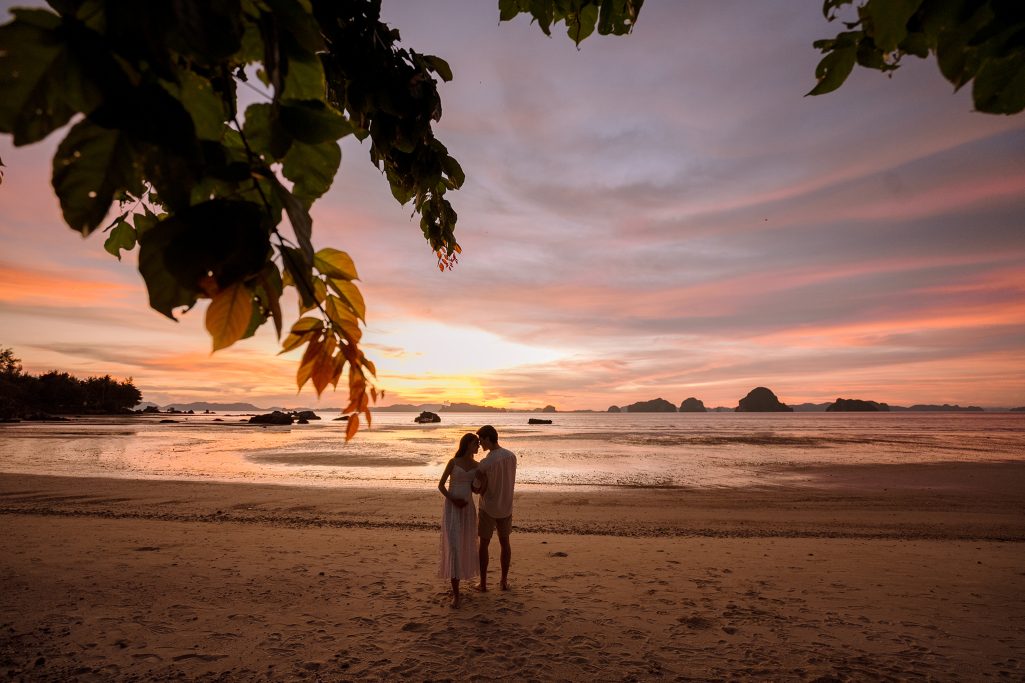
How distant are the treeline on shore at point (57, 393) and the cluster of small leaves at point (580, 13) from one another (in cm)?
7983

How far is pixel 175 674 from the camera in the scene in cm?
424

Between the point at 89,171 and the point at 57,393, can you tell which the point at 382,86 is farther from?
the point at 57,393

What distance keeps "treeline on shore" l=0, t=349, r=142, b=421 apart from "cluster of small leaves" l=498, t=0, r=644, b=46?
79.8 m

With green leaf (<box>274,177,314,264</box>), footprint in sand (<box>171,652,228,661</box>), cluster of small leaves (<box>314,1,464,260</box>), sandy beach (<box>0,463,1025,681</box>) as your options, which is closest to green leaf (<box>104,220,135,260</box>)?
cluster of small leaves (<box>314,1,464,260</box>)

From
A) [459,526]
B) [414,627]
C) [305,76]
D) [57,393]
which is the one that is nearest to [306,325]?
[305,76]

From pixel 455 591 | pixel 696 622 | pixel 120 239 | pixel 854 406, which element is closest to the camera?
pixel 120 239

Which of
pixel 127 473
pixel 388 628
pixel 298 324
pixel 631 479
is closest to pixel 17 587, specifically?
pixel 388 628

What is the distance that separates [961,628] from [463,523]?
536 cm

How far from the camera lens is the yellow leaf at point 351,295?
89cm

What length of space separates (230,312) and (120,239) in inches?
56.4

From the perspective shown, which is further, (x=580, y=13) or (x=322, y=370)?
(x=580, y=13)

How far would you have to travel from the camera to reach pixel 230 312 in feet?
2.27

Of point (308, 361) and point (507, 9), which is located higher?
point (507, 9)

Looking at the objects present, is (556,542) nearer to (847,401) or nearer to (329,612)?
(329,612)
